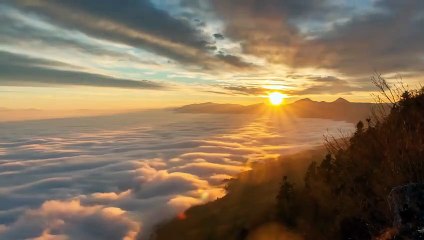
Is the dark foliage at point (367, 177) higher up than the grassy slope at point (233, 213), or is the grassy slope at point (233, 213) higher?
the dark foliage at point (367, 177)

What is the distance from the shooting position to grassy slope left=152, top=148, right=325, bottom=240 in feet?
204

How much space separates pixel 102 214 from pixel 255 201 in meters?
52.3

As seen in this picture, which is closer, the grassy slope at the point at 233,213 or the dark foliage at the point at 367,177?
the dark foliage at the point at 367,177

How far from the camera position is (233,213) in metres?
71.6

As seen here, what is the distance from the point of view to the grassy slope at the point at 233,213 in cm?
6228

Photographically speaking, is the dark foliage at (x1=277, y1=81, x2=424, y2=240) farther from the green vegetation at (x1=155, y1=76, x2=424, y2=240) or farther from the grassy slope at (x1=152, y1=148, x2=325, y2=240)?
the grassy slope at (x1=152, y1=148, x2=325, y2=240)

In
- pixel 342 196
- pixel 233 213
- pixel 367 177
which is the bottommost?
pixel 233 213

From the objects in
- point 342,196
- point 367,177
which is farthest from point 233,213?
point 367,177

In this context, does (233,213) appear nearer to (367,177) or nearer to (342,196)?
(342,196)

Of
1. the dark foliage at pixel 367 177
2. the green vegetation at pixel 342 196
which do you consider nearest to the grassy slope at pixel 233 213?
the green vegetation at pixel 342 196

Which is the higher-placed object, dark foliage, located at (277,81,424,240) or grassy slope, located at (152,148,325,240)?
dark foliage, located at (277,81,424,240)

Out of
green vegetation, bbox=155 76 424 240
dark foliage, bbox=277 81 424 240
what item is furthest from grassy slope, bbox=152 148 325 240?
dark foliage, bbox=277 81 424 240

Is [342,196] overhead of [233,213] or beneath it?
overhead

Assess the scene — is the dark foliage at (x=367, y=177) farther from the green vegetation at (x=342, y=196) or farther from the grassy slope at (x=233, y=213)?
the grassy slope at (x=233, y=213)
